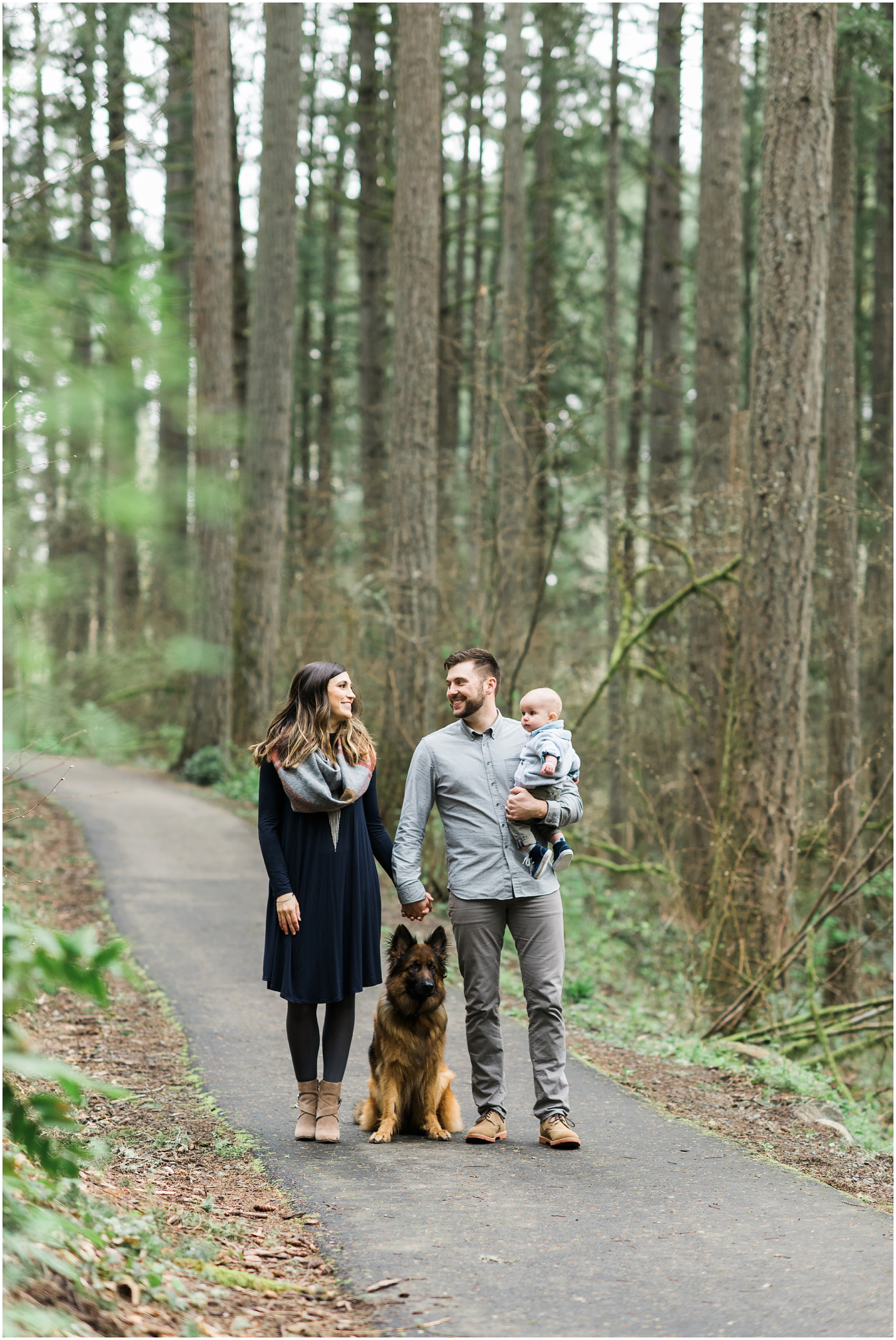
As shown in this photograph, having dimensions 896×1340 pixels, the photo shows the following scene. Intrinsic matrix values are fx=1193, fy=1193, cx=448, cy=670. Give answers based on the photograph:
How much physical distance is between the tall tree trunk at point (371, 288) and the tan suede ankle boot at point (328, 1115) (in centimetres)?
1734

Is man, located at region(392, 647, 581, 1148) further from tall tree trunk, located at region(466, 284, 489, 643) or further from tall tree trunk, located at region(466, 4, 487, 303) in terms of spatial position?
tall tree trunk, located at region(466, 4, 487, 303)

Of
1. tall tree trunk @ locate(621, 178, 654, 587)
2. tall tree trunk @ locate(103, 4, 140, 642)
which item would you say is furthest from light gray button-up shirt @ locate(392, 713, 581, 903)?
tall tree trunk @ locate(621, 178, 654, 587)

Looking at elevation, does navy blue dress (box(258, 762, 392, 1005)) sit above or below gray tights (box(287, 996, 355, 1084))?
above

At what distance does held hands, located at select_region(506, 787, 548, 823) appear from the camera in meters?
5.42

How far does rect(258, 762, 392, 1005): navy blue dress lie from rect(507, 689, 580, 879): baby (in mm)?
660

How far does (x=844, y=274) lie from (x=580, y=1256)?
1498 centimetres

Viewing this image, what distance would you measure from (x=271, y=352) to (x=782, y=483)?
1093cm

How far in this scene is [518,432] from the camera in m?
14.8

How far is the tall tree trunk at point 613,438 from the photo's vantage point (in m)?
15.0

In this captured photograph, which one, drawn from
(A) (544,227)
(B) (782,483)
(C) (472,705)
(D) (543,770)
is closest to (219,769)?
(B) (782,483)

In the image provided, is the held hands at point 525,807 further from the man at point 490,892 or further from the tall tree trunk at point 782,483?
the tall tree trunk at point 782,483

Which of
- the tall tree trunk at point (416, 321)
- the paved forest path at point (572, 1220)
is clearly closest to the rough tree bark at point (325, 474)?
the tall tree trunk at point (416, 321)

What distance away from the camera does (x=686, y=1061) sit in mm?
7734

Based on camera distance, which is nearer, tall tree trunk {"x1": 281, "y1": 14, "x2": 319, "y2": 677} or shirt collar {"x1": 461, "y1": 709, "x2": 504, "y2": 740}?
shirt collar {"x1": 461, "y1": 709, "x2": 504, "y2": 740}
